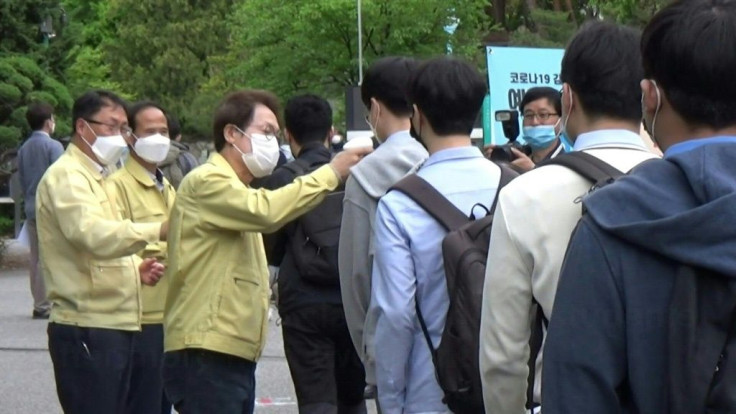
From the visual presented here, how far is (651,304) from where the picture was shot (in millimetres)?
2295

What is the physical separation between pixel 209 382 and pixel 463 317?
1.57 metres

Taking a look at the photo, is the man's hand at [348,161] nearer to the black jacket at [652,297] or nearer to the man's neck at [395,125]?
the man's neck at [395,125]

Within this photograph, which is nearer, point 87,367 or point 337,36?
point 87,367

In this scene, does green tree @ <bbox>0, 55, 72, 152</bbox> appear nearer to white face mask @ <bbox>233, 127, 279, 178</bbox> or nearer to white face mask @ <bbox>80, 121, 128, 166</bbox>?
white face mask @ <bbox>80, 121, 128, 166</bbox>

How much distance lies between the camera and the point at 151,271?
5.76 meters

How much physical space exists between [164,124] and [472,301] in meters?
3.38

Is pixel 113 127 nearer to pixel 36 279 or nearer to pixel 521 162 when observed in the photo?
pixel 521 162

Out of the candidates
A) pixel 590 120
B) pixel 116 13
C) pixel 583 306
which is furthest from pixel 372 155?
pixel 116 13

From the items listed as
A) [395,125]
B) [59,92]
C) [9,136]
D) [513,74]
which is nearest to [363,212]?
[395,125]

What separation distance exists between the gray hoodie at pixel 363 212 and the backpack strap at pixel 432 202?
0.69m

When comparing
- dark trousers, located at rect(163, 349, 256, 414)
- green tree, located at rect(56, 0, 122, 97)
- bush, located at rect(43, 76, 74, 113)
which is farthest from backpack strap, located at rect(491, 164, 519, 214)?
bush, located at rect(43, 76, 74, 113)

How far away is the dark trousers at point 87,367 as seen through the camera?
5590mm

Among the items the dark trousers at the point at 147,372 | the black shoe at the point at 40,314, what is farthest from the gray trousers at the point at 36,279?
the dark trousers at the point at 147,372

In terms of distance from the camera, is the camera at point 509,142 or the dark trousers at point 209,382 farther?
the camera at point 509,142
